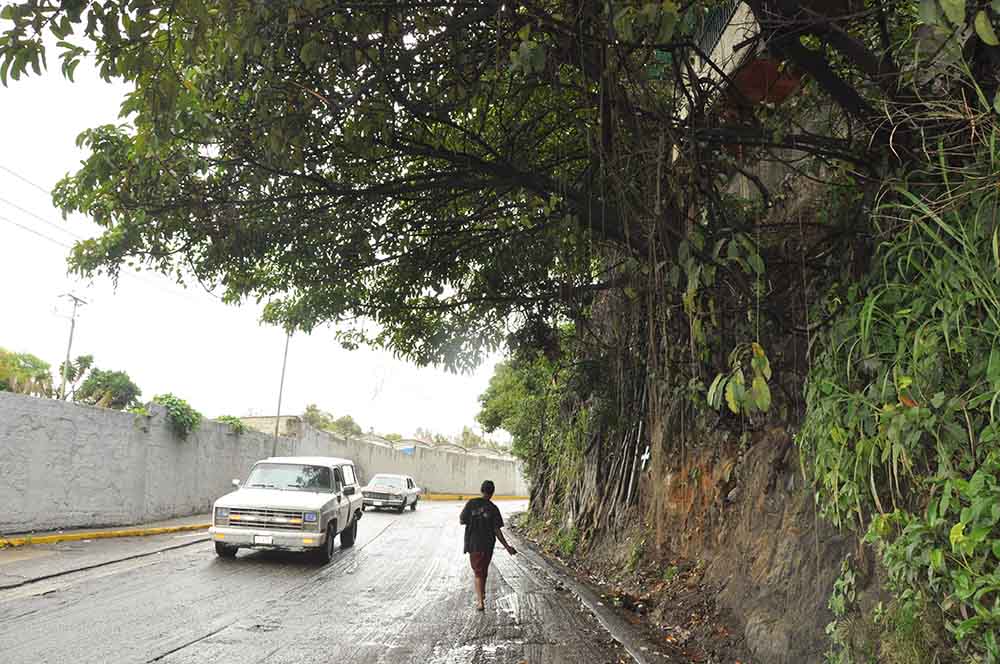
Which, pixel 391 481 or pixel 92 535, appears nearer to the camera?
pixel 92 535

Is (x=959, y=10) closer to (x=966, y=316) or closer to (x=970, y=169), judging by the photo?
(x=970, y=169)

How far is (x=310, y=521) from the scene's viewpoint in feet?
40.8

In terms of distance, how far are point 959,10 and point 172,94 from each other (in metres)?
4.72

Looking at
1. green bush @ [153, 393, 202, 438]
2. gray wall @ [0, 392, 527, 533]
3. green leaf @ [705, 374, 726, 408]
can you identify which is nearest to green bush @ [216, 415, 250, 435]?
gray wall @ [0, 392, 527, 533]

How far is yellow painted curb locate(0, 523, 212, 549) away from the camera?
12.7 metres

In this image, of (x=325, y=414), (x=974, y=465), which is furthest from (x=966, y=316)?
(x=325, y=414)

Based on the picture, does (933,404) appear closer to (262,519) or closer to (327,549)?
(262,519)

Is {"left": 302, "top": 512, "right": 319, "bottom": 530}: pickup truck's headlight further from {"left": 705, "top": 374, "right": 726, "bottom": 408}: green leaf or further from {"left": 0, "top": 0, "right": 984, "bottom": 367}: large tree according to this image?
{"left": 705, "top": 374, "right": 726, "bottom": 408}: green leaf

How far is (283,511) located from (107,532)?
5.50 m

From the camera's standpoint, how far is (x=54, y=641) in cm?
638

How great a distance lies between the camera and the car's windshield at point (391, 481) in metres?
32.1

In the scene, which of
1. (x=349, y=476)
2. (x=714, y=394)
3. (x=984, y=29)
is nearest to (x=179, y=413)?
(x=349, y=476)

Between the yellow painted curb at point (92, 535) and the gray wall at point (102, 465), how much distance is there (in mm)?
520

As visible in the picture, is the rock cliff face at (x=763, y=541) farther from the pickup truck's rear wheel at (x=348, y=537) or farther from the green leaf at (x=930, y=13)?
the pickup truck's rear wheel at (x=348, y=537)
